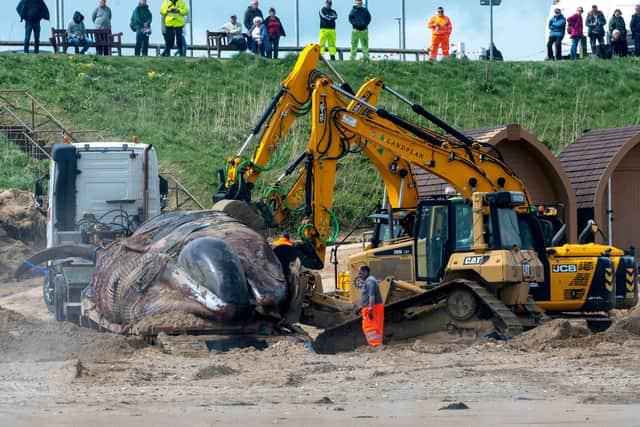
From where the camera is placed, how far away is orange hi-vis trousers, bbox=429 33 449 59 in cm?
4725

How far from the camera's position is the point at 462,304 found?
60.6 ft

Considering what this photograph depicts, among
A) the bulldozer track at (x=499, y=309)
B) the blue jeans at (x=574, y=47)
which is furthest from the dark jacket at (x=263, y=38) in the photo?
the bulldozer track at (x=499, y=309)

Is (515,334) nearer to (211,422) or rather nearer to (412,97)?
(211,422)

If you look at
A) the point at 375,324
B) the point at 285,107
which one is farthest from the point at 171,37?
the point at 375,324

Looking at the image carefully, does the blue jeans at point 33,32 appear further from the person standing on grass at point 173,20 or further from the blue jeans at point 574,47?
the blue jeans at point 574,47

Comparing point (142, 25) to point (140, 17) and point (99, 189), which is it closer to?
point (140, 17)

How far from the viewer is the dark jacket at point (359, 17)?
140ft

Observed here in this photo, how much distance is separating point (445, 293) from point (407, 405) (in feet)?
22.8

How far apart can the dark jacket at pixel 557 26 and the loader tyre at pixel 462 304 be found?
28132mm

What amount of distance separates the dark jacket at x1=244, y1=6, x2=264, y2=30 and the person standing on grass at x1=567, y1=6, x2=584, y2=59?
1139 cm

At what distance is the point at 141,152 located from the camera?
76.7 ft

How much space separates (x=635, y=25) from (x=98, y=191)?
28740 millimetres

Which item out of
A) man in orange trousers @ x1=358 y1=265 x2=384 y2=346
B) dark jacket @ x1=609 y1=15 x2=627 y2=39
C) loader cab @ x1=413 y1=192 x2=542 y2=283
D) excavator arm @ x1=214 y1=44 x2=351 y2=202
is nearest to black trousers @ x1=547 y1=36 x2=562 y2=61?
dark jacket @ x1=609 y1=15 x2=627 y2=39

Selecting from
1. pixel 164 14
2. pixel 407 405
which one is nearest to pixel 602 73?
pixel 164 14
